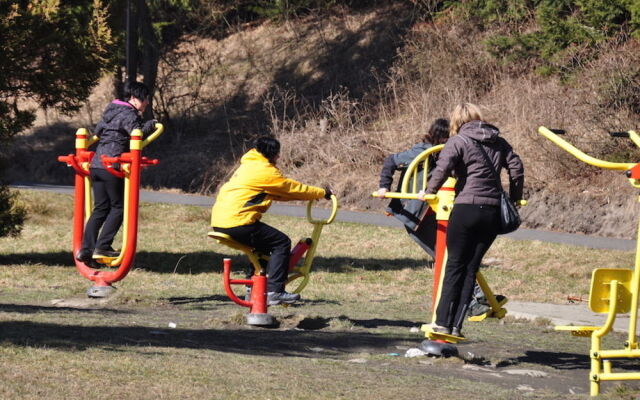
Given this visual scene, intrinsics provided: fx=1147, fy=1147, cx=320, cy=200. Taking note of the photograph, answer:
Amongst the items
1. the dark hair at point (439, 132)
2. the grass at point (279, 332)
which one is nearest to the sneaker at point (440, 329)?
the grass at point (279, 332)

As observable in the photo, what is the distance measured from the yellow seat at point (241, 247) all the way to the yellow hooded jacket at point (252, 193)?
0.09 meters

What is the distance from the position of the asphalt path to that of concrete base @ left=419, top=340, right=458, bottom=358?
7.91m

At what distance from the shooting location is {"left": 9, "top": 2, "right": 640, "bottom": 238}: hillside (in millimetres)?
18266

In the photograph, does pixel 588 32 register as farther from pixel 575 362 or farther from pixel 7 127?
pixel 575 362

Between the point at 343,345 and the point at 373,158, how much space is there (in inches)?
562

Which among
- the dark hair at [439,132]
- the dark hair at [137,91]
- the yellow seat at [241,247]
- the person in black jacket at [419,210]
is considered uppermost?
the dark hair at [137,91]

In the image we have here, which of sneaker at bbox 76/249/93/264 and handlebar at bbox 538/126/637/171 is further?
sneaker at bbox 76/249/93/264

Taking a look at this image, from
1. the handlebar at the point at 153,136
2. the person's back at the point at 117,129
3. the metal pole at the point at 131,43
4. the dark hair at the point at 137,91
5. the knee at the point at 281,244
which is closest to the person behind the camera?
the knee at the point at 281,244

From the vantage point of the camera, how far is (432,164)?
9.79 meters

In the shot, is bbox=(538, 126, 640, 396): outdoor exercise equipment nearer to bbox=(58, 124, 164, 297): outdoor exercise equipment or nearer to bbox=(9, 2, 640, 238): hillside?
bbox=(58, 124, 164, 297): outdoor exercise equipment

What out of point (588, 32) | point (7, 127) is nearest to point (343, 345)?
point (7, 127)

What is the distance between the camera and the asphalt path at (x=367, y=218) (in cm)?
1538

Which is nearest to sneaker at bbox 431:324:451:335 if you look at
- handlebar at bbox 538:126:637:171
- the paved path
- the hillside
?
handlebar at bbox 538:126:637:171

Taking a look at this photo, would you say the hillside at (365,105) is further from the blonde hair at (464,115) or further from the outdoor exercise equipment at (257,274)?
the blonde hair at (464,115)
